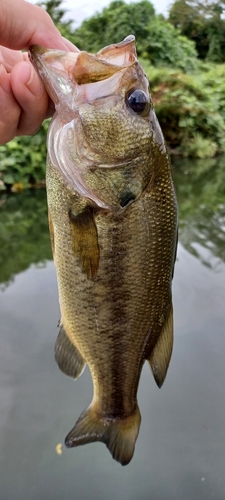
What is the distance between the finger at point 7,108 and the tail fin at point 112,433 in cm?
113

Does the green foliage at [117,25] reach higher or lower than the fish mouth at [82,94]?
lower

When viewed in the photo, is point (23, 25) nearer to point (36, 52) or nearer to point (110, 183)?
point (36, 52)

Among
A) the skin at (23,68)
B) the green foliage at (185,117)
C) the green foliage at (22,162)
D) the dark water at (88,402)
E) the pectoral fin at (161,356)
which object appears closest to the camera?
the skin at (23,68)

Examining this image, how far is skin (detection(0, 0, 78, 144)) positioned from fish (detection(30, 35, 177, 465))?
6cm

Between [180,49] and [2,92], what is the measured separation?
18.7m

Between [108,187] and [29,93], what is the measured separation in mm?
383

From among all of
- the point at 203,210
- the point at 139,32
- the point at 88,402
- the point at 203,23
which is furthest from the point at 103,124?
the point at 203,23

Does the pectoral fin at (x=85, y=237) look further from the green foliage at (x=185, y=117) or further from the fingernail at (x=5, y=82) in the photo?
the green foliage at (x=185, y=117)

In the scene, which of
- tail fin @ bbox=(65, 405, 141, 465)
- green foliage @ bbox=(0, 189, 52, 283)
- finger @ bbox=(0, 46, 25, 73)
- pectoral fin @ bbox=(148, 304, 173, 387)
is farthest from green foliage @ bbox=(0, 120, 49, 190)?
pectoral fin @ bbox=(148, 304, 173, 387)

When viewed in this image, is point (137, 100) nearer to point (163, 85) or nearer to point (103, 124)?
point (103, 124)

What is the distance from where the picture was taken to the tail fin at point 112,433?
1.60 m

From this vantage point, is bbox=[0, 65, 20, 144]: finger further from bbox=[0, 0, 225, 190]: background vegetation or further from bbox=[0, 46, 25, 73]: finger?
bbox=[0, 0, 225, 190]: background vegetation

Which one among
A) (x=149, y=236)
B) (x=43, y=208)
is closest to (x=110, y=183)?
(x=149, y=236)

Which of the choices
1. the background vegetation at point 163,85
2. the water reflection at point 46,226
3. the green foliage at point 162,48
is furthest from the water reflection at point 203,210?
the green foliage at point 162,48
